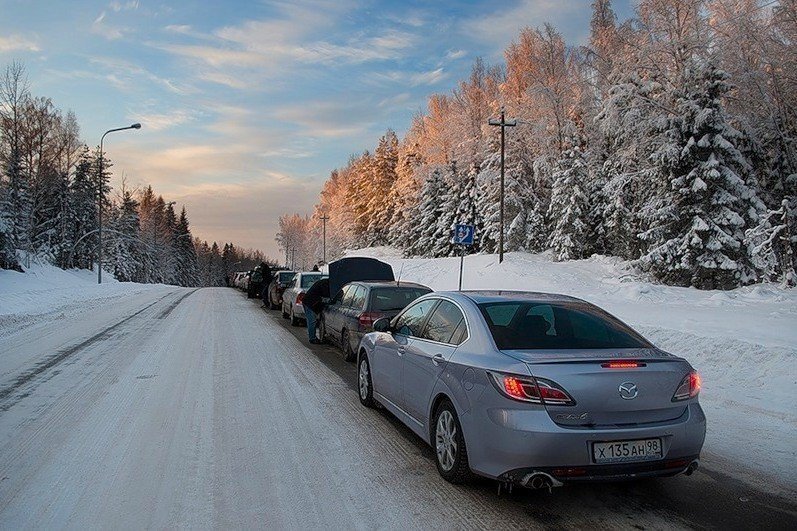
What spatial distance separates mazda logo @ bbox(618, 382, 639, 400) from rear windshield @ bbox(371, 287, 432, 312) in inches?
249

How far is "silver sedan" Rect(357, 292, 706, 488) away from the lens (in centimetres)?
388

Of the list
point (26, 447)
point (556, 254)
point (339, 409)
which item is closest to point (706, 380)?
point (339, 409)

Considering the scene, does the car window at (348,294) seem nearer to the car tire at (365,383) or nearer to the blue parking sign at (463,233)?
the car tire at (365,383)

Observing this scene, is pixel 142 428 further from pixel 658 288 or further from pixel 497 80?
pixel 497 80

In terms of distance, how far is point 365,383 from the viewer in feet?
23.4

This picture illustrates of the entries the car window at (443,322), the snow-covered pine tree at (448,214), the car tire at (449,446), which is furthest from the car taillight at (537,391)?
the snow-covered pine tree at (448,214)

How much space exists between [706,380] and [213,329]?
11.2m

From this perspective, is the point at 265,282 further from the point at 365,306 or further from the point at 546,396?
the point at 546,396

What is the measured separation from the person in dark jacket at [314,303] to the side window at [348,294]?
1.20 m

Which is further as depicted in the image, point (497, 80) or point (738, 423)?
point (497, 80)

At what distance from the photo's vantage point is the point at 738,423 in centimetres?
644

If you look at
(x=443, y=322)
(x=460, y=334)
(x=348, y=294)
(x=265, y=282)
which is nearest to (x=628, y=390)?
(x=460, y=334)

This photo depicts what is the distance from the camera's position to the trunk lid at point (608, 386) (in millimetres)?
3896

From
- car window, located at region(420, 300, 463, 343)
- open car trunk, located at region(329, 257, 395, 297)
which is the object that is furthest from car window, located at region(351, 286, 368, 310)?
car window, located at region(420, 300, 463, 343)
